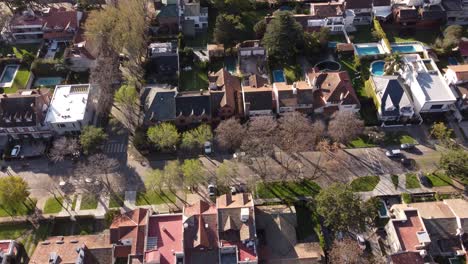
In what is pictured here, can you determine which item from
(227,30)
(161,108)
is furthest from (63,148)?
(227,30)

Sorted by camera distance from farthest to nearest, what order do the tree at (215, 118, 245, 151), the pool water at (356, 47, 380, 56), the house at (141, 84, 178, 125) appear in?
the pool water at (356, 47, 380, 56), the house at (141, 84, 178, 125), the tree at (215, 118, 245, 151)

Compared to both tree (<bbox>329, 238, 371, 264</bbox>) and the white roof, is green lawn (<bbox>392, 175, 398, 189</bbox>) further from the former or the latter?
the white roof

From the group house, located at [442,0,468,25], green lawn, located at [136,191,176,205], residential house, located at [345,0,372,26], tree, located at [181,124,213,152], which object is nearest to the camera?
green lawn, located at [136,191,176,205]

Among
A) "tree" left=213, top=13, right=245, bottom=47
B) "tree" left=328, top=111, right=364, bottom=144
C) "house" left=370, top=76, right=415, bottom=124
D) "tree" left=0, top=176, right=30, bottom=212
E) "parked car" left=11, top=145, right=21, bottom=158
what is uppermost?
"tree" left=213, top=13, right=245, bottom=47

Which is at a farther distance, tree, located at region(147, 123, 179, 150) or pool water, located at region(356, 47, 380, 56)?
pool water, located at region(356, 47, 380, 56)

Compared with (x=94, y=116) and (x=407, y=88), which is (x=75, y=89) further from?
(x=407, y=88)

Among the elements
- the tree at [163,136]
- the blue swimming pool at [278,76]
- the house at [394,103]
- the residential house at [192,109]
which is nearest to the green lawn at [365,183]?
the house at [394,103]

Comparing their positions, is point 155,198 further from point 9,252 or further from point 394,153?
point 394,153

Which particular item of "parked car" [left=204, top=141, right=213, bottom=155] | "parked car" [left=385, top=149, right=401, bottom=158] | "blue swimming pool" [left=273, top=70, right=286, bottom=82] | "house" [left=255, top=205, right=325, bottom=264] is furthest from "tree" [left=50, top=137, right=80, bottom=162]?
"parked car" [left=385, top=149, right=401, bottom=158]

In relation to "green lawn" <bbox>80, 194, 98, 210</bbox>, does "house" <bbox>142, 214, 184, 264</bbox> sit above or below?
below
